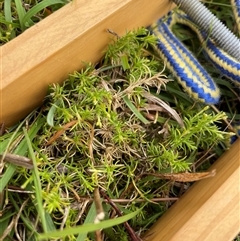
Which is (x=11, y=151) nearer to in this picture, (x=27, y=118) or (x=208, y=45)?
(x=27, y=118)

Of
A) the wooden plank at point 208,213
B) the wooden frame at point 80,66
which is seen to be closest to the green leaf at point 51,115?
the wooden frame at point 80,66

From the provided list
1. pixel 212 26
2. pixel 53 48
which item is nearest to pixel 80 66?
pixel 53 48

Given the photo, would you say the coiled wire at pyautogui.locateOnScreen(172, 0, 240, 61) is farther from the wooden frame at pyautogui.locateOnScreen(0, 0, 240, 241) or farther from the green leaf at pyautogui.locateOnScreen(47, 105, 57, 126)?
the green leaf at pyautogui.locateOnScreen(47, 105, 57, 126)

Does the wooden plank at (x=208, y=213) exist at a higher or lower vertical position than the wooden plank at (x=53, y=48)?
lower

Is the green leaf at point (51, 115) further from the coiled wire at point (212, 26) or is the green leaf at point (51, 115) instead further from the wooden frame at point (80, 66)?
the coiled wire at point (212, 26)

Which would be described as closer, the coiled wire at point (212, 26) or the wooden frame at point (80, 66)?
the wooden frame at point (80, 66)

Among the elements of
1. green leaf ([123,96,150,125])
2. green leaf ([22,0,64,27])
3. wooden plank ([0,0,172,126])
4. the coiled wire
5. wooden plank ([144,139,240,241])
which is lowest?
wooden plank ([144,139,240,241])

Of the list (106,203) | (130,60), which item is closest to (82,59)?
(130,60)

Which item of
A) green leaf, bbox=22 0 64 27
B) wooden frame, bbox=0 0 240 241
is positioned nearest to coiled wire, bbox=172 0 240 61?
wooden frame, bbox=0 0 240 241
